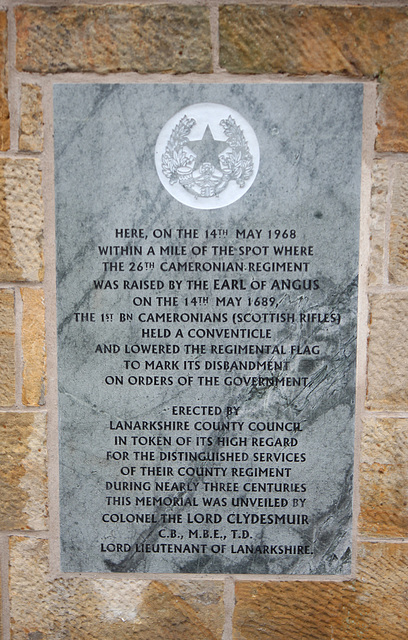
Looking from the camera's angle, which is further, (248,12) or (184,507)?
(184,507)

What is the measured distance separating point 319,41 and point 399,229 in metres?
0.86

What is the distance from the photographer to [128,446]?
6.61 feet

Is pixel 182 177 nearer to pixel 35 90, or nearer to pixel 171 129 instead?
pixel 171 129

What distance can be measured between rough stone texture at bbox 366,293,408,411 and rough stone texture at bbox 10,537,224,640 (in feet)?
3.71

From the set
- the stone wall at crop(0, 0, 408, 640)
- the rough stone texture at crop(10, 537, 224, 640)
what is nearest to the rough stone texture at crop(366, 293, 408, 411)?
the stone wall at crop(0, 0, 408, 640)

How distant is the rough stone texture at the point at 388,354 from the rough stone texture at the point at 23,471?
4.93 ft

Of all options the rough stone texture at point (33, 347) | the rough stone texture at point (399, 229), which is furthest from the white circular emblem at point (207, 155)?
the rough stone texture at point (33, 347)

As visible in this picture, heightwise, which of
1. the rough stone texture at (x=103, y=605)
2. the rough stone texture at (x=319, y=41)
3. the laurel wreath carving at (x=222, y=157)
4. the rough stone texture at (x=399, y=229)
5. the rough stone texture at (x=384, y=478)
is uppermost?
the rough stone texture at (x=319, y=41)

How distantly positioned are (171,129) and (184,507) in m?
1.67

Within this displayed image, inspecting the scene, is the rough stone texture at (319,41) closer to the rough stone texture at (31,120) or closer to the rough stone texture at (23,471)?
the rough stone texture at (31,120)

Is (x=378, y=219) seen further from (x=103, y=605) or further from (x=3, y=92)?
(x=103, y=605)

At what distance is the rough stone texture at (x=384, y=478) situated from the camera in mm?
2006

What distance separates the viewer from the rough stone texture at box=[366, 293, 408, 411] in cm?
197

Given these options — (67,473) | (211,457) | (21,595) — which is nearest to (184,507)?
(211,457)
